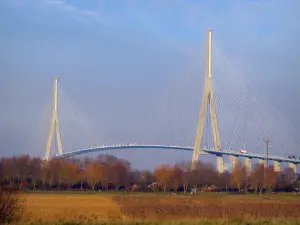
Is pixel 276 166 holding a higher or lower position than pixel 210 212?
higher

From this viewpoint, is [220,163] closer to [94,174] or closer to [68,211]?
[94,174]

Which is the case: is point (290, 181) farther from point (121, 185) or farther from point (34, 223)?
point (34, 223)

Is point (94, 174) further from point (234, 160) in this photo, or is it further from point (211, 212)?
point (211, 212)

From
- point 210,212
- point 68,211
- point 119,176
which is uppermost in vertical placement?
point 119,176

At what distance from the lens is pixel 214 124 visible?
30531 mm

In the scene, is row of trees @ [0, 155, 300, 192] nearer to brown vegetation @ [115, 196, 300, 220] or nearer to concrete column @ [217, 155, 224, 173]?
concrete column @ [217, 155, 224, 173]

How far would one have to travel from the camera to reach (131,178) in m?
44.5

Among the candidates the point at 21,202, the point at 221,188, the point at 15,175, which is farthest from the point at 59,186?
the point at 21,202

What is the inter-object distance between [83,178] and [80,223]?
34513mm

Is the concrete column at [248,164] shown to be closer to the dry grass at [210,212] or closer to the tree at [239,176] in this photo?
the tree at [239,176]

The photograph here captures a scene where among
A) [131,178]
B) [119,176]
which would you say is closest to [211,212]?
[119,176]

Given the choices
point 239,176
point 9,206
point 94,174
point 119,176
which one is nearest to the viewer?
point 9,206

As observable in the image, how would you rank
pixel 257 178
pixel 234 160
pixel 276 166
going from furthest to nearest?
pixel 276 166, pixel 234 160, pixel 257 178

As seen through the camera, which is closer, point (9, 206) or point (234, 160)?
point (9, 206)
